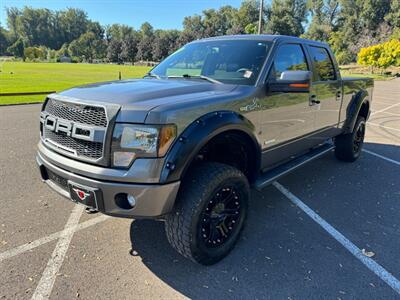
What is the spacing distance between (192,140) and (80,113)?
36.8 inches

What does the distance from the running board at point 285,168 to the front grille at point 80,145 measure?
5.40ft

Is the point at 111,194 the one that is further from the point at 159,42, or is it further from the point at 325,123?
the point at 159,42

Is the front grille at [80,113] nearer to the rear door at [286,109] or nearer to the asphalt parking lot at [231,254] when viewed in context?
the asphalt parking lot at [231,254]

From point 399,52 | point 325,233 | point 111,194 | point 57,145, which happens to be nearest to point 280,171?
point 325,233

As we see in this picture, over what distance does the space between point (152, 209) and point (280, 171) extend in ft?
6.15

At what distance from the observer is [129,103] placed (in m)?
2.47

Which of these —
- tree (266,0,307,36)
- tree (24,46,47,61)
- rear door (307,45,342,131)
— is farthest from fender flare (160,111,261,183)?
tree (24,46,47,61)

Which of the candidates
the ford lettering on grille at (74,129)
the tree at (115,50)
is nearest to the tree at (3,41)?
the tree at (115,50)

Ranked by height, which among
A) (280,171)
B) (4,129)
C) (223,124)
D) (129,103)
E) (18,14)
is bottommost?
(4,129)

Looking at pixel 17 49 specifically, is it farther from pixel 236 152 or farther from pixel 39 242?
pixel 236 152

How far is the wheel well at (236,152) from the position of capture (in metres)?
3.10

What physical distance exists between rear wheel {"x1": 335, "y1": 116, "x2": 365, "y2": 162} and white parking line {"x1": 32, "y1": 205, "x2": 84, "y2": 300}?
4.57 meters

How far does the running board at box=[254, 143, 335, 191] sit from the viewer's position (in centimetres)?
340

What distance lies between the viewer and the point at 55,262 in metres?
2.85
